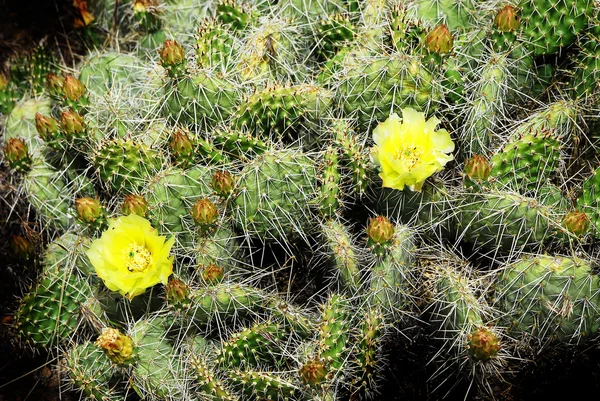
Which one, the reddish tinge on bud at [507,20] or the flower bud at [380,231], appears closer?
the flower bud at [380,231]

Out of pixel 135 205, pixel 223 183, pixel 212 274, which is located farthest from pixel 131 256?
pixel 223 183

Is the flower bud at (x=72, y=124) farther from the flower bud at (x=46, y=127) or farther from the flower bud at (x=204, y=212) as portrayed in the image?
the flower bud at (x=204, y=212)

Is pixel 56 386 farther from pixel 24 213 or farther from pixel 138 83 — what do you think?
pixel 138 83

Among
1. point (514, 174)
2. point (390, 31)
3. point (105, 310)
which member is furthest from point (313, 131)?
point (105, 310)

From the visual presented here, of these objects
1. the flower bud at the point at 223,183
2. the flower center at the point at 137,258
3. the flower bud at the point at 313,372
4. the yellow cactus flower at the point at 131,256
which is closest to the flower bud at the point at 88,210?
the yellow cactus flower at the point at 131,256

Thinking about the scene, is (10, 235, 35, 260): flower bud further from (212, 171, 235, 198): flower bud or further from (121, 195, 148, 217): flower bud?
(212, 171, 235, 198): flower bud

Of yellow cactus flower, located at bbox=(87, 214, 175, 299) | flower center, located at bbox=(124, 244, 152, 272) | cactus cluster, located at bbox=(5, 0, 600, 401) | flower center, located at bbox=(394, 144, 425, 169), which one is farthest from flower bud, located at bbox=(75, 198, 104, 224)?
flower center, located at bbox=(394, 144, 425, 169)

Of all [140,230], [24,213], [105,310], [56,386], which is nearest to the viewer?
[140,230]
